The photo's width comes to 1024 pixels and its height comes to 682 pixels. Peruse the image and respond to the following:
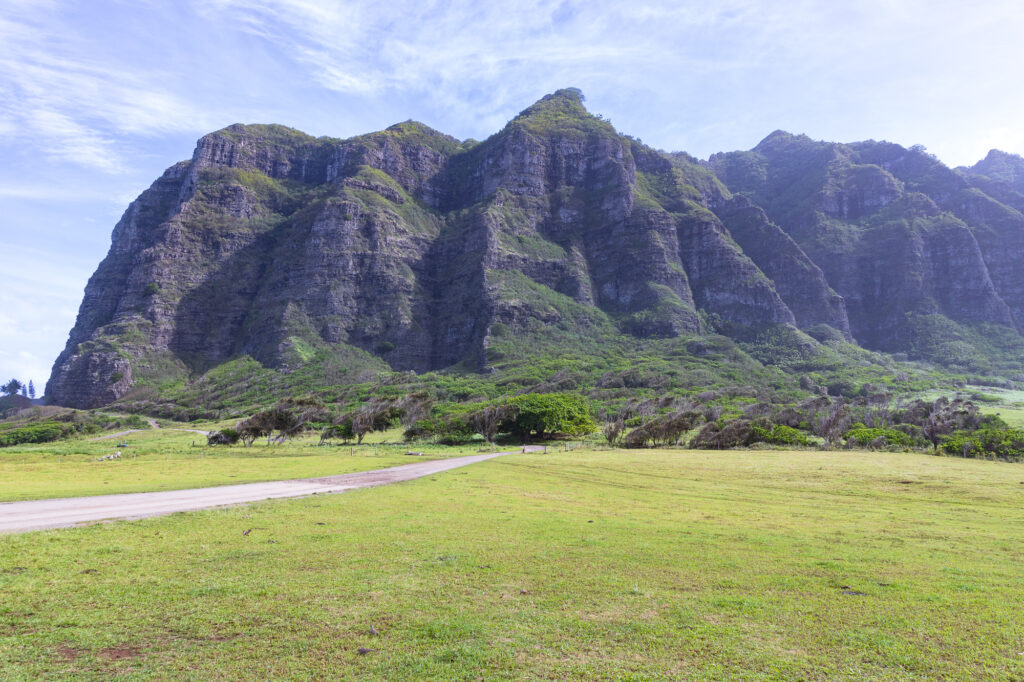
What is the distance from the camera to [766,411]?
74000 millimetres

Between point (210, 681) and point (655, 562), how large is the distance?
889cm

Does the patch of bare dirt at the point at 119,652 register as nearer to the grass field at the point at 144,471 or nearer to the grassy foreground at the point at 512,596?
the grassy foreground at the point at 512,596

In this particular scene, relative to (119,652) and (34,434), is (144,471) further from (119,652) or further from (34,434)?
(34,434)

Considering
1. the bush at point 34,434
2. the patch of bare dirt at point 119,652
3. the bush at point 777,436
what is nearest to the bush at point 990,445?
the bush at point 777,436

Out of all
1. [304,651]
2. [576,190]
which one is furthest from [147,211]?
[304,651]

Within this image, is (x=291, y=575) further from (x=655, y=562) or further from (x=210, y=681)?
(x=655, y=562)

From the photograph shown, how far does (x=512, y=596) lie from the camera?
29.7 ft

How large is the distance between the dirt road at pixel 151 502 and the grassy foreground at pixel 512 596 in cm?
182

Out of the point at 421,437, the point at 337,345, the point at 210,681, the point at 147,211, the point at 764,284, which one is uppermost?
the point at 147,211

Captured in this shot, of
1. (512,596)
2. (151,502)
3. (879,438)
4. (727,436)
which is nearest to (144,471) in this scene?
(151,502)

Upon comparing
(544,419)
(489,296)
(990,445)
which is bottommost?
(990,445)

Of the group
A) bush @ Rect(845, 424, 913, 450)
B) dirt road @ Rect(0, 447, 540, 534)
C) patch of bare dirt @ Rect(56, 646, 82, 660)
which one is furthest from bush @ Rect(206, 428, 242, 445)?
bush @ Rect(845, 424, 913, 450)

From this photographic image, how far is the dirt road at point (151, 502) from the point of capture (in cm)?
1470

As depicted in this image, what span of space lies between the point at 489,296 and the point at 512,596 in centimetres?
14360
